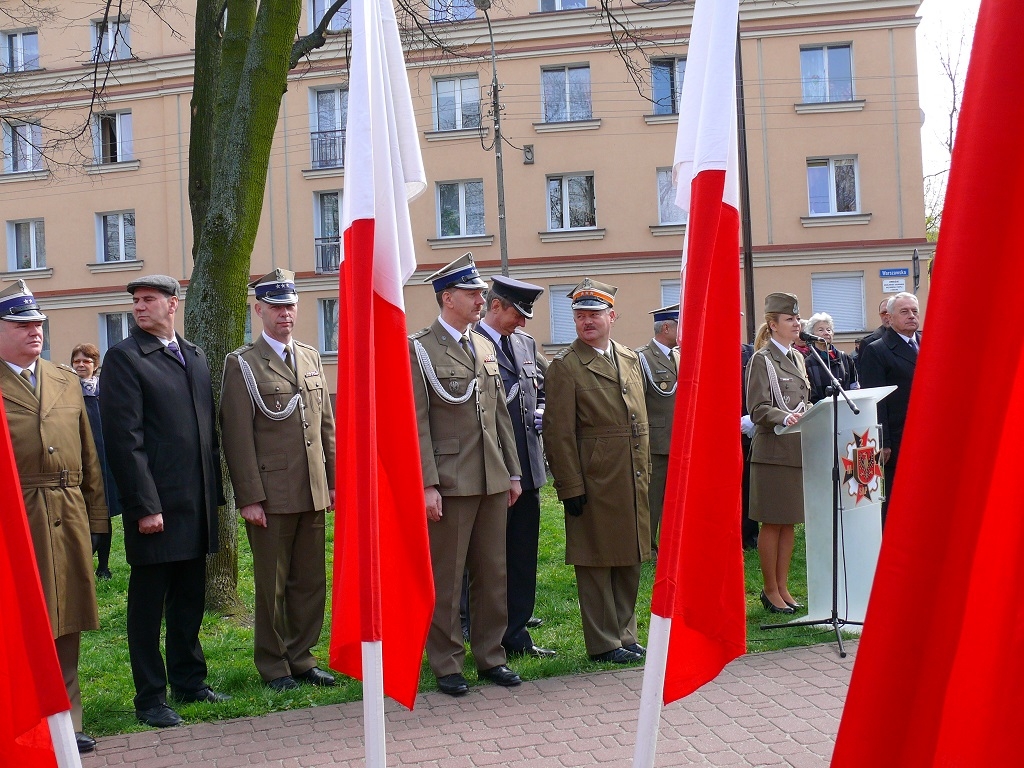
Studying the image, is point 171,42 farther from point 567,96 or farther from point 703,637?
point 703,637

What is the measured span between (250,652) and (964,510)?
227 inches

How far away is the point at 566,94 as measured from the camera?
2770 cm

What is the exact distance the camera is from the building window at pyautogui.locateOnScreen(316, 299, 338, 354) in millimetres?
28625

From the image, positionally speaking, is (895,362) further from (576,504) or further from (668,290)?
(668,290)

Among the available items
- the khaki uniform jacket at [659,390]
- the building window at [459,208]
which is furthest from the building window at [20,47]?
the khaki uniform jacket at [659,390]

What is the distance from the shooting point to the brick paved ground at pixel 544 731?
16.0 feet

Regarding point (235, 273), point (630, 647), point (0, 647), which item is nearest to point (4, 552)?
point (0, 647)

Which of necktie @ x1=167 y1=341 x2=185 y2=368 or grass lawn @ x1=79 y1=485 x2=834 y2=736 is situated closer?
grass lawn @ x1=79 y1=485 x2=834 y2=736

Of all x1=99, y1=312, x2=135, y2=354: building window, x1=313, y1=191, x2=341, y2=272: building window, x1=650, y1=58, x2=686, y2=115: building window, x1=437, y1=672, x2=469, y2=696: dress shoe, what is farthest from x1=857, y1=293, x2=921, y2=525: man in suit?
x1=99, y1=312, x2=135, y2=354: building window

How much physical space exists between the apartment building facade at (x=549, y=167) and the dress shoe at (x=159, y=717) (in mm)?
21441

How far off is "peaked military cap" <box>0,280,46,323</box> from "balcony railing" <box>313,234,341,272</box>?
23.5m

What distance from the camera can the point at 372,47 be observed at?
11.6ft

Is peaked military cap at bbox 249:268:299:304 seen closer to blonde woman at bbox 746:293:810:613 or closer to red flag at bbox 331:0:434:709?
red flag at bbox 331:0:434:709

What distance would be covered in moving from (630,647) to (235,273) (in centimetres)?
396
